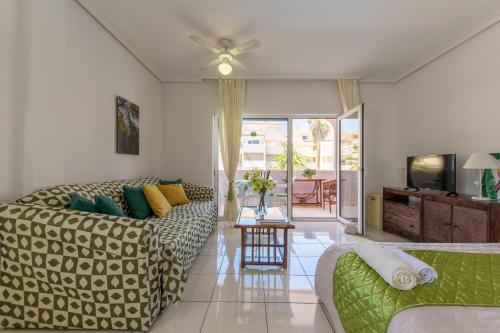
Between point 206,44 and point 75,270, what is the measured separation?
260 centimetres

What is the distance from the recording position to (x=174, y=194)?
142 inches

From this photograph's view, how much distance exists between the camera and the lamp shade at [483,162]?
2.60m

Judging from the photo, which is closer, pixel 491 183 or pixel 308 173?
pixel 491 183

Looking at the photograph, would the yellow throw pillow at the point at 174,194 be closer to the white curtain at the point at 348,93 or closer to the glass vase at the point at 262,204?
the glass vase at the point at 262,204

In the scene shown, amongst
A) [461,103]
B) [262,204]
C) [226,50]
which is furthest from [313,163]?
[226,50]

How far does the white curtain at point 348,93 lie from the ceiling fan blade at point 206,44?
250cm

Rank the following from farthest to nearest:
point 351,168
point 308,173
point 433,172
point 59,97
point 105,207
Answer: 1. point 308,173
2. point 351,168
3. point 433,172
4. point 59,97
5. point 105,207

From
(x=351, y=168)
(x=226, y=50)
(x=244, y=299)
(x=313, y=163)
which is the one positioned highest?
(x=226, y=50)

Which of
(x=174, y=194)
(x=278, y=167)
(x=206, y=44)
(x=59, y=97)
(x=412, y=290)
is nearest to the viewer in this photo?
(x=412, y=290)

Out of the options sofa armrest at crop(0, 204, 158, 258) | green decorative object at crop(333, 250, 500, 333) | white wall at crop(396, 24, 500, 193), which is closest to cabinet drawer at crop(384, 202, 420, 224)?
white wall at crop(396, 24, 500, 193)

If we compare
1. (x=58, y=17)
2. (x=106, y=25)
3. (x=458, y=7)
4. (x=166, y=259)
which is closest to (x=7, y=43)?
(x=58, y=17)

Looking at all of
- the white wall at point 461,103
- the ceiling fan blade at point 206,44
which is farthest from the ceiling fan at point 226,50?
the white wall at point 461,103

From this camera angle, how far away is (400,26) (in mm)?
2947

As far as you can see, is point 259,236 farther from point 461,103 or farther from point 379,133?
point 379,133
